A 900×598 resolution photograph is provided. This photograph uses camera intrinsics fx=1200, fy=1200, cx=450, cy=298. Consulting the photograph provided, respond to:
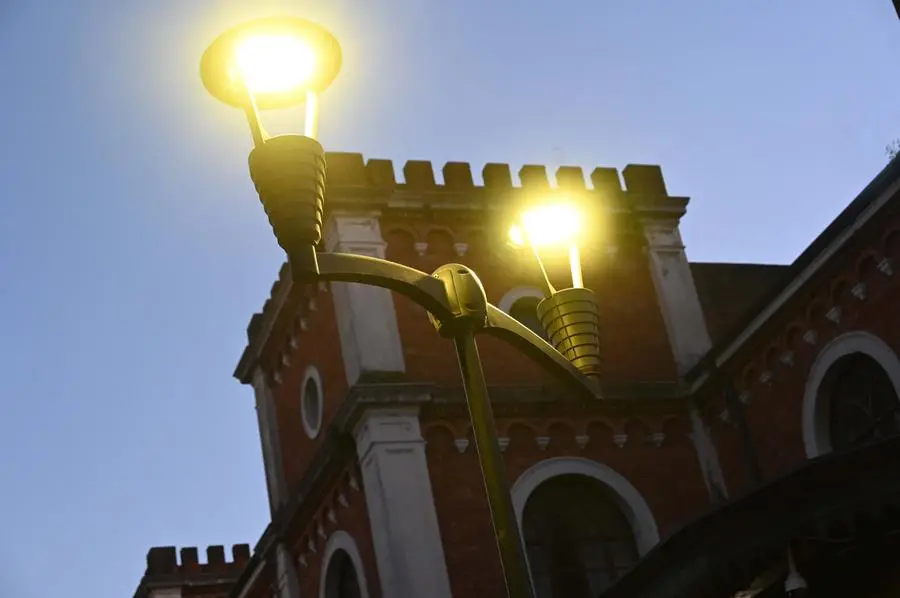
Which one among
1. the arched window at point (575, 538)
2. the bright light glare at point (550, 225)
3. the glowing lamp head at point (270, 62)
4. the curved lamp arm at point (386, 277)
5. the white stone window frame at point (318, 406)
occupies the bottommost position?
the curved lamp arm at point (386, 277)

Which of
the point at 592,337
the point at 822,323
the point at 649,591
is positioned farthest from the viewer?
the point at 822,323

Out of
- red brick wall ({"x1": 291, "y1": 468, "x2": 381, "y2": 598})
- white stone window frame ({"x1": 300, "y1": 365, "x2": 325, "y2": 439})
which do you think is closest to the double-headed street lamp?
red brick wall ({"x1": 291, "y1": 468, "x2": 381, "y2": 598})

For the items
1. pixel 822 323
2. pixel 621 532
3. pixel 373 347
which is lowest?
pixel 621 532

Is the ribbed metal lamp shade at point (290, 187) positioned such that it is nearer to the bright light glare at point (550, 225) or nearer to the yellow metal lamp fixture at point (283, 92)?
the yellow metal lamp fixture at point (283, 92)

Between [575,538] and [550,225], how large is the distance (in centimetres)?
887

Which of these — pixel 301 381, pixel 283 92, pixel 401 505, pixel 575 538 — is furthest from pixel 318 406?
pixel 283 92

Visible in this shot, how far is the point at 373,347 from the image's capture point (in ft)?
46.5

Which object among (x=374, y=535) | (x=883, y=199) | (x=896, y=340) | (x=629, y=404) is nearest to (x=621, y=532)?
(x=629, y=404)

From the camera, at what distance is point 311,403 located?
16.4 metres

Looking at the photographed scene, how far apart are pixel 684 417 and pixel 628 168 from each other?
3778 mm

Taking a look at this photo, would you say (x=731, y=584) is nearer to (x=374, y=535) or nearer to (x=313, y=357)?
(x=374, y=535)

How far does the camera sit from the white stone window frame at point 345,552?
1394cm

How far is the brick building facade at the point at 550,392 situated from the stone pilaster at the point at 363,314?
3 cm

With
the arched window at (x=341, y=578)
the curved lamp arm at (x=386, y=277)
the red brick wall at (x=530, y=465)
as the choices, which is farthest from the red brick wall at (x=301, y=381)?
the curved lamp arm at (x=386, y=277)
